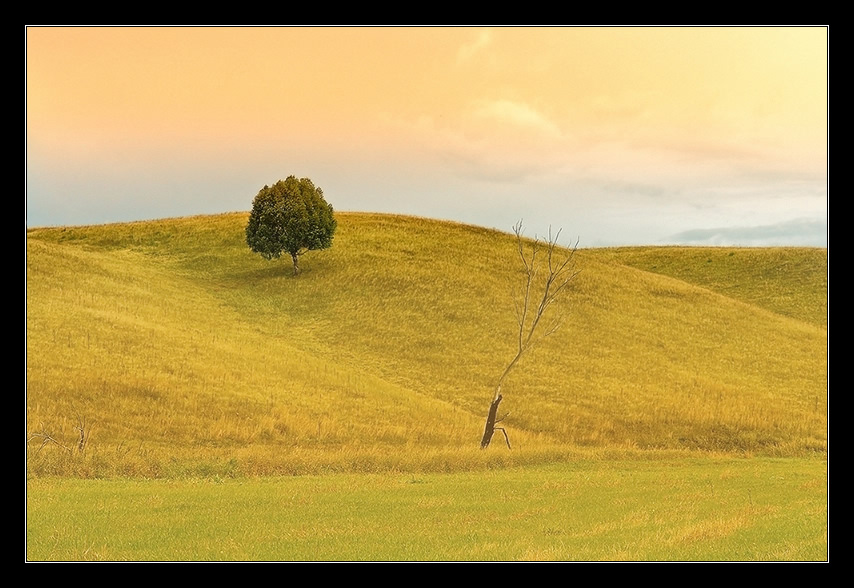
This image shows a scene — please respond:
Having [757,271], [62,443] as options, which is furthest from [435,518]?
[757,271]

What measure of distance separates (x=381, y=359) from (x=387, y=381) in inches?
225

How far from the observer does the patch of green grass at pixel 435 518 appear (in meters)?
16.1

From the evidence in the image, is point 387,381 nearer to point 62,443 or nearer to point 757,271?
point 62,443

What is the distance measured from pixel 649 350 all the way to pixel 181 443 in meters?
39.0

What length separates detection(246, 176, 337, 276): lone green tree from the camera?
7844 centimetres

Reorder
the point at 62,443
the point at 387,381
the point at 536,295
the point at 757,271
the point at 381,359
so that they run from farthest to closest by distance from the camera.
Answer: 1. the point at 757,271
2. the point at 536,295
3. the point at 381,359
4. the point at 387,381
5. the point at 62,443

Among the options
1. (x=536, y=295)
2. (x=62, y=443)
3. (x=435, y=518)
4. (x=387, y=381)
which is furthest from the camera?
(x=536, y=295)

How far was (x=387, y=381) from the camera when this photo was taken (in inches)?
2009

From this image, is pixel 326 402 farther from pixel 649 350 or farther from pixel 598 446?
pixel 649 350

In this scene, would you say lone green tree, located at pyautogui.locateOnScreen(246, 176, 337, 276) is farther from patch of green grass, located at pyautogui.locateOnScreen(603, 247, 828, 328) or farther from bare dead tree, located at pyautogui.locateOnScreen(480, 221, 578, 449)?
patch of green grass, located at pyautogui.locateOnScreen(603, 247, 828, 328)

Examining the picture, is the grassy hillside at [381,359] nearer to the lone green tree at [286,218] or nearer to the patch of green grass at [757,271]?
the patch of green grass at [757,271]

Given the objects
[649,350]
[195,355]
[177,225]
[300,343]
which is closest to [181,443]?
[195,355]

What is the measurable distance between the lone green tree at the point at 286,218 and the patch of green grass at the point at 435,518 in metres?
53.5

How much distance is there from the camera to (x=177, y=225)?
10762cm
